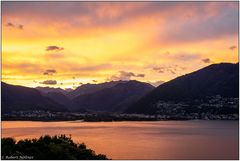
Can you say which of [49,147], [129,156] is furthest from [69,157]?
[129,156]

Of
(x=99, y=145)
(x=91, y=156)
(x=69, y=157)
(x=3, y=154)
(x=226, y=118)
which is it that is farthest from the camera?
(x=226, y=118)

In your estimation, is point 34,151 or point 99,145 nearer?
point 34,151

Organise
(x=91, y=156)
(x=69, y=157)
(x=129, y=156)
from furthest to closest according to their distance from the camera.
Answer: (x=129, y=156)
(x=91, y=156)
(x=69, y=157)

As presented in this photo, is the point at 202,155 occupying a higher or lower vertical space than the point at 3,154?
lower

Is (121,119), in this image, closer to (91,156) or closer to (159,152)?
(159,152)

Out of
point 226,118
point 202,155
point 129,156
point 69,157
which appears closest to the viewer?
point 69,157

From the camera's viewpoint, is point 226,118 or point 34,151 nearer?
point 34,151

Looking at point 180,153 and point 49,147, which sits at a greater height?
point 49,147

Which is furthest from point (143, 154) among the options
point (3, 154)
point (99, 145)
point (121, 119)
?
point (121, 119)

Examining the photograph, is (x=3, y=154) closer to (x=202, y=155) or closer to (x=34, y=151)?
(x=34, y=151)
